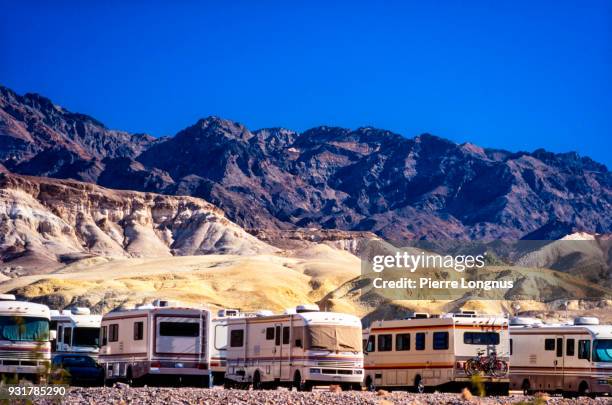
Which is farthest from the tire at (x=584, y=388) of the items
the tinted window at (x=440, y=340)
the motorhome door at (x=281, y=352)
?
the motorhome door at (x=281, y=352)

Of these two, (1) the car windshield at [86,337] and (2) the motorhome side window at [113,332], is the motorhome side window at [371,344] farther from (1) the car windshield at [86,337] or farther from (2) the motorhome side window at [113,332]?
(1) the car windshield at [86,337]

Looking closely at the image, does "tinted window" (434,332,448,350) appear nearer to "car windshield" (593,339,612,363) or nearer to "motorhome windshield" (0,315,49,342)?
"car windshield" (593,339,612,363)

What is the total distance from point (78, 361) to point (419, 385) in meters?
10.5

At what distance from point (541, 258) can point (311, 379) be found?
112757mm

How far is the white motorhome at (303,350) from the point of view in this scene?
3269 centimetres

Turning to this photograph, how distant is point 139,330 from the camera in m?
33.2

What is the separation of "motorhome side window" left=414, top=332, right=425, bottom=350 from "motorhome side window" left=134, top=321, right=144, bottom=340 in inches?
330

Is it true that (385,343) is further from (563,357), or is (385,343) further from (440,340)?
(563,357)

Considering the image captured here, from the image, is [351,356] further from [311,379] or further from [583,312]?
[583,312]

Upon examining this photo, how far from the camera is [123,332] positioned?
1344 inches

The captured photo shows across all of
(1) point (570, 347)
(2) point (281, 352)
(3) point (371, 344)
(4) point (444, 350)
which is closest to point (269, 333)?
(2) point (281, 352)

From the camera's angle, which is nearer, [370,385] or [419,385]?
[419,385]

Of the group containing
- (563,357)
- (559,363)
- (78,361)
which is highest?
(563,357)

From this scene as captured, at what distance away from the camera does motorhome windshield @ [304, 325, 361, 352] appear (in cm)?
3266
